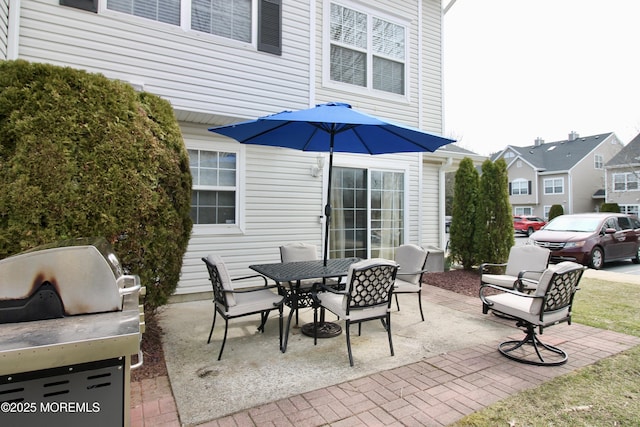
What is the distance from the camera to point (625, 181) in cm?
2438

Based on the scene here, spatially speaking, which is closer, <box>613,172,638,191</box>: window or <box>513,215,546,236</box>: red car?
<box>513,215,546,236</box>: red car

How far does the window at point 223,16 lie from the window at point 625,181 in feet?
93.0

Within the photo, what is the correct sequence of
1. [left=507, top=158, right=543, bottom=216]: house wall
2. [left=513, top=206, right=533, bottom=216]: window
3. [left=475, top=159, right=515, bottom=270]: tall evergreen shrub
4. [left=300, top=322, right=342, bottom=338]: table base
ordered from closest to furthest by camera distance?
[left=300, top=322, right=342, bottom=338]: table base, [left=475, top=159, right=515, bottom=270]: tall evergreen shrub, [left=507, top=158, right=543, bottom=216]: house wall, [left=513, top=206, right=533, bottom=216]: window

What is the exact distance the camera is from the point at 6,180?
2531mm

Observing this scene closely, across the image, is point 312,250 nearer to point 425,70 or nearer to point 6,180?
point 6,180

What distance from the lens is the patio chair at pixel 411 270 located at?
4.55m

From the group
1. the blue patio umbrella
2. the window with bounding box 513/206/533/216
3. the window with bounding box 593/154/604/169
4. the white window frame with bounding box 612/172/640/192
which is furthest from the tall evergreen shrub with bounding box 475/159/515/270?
the window with bounding box 593/154/604/169

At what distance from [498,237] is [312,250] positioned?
4.22 meters

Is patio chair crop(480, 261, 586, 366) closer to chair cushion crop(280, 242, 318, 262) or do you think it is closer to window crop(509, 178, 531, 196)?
chair cushion crop(280, 242, 318, 262)

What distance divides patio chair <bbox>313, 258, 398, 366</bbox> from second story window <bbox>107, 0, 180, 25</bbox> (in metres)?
4.58

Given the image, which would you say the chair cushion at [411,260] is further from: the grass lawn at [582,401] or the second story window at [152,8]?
the second story window at [152,8]

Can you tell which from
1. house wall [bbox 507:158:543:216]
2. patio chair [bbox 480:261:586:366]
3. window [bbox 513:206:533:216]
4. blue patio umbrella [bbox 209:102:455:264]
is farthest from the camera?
window [bbox 513:206:533:216]

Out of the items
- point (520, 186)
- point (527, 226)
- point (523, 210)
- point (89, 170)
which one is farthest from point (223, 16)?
point (523, 210)

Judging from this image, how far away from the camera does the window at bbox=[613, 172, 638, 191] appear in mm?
23953
